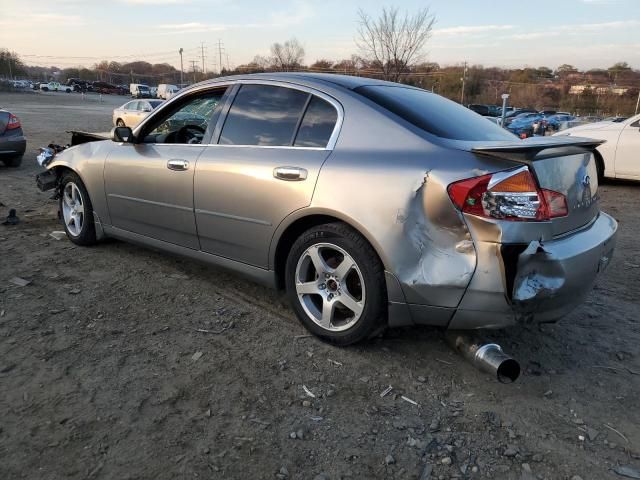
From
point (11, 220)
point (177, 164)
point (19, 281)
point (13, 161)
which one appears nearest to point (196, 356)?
point (177, 164)

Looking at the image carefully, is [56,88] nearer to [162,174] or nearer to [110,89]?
[110,89]

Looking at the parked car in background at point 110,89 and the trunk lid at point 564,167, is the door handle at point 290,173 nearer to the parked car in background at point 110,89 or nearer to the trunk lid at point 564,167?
the trunk lid at point 564,167

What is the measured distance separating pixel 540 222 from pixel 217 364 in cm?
191

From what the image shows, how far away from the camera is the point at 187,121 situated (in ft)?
15.0

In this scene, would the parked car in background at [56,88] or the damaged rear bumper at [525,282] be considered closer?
the damaged rear bumper at [525,282]

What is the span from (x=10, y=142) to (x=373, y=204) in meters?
9.37

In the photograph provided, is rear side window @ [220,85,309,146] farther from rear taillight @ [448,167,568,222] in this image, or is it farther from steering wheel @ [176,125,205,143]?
rear taillight @ [448,167,568,222]

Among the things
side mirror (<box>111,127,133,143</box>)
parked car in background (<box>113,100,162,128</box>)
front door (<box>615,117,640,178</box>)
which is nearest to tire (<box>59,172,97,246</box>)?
side mirror (<box>111,127,133,143</box>)

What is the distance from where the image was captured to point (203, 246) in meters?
3.86

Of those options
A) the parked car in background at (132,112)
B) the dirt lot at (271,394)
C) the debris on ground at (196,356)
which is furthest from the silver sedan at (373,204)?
the parked car in background at (132,112)

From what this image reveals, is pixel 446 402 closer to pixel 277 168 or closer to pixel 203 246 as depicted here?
pixel 277 168

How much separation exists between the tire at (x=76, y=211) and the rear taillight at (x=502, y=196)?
363 centimetres

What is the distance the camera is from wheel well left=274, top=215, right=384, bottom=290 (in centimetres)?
317

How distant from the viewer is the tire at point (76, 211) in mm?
4906
